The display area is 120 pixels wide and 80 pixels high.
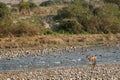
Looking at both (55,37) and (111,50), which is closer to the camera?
(111,50)

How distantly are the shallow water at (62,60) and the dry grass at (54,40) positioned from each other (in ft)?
9.40

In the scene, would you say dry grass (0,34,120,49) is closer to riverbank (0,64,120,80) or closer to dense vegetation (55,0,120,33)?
dense vegetation (55,0,120,33)

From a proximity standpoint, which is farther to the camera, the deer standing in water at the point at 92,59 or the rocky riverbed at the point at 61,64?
the deer standing in water at the point at 92,59

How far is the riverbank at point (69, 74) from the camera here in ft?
63.6

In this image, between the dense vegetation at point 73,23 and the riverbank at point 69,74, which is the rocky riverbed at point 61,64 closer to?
the riverbank at point 69,74

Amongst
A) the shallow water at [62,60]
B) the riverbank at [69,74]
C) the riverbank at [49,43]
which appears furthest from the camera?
the riverbank at [49,43]

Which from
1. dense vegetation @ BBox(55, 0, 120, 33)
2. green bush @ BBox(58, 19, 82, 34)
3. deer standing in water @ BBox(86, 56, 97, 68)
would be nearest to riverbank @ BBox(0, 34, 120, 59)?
green bush @ BBox(58, 19, 82, 34)

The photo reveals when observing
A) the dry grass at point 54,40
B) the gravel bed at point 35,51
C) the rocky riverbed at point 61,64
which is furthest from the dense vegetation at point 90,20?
the gravel bed at point 35,51

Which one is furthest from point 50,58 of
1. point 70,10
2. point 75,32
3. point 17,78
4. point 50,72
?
point 70,10

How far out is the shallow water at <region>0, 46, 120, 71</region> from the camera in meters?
24.6

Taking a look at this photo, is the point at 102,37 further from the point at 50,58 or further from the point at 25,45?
the point at 50,58

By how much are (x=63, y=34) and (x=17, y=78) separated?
59.2 feet

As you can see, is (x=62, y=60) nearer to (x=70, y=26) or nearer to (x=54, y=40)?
(x=54, y=40)

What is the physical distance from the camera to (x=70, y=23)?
39.9 meters
